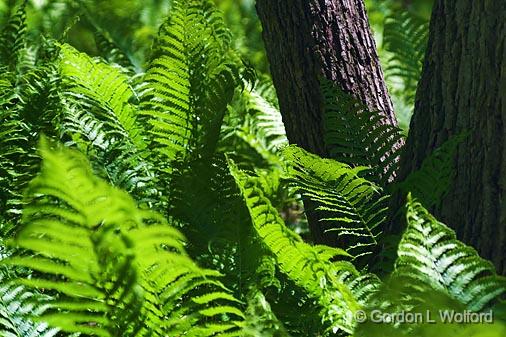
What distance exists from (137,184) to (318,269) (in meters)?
0.81

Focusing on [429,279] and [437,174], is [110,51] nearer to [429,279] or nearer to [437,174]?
[437,174]

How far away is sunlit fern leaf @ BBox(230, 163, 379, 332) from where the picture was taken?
2.08 m

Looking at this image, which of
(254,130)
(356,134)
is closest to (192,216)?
(356,134)

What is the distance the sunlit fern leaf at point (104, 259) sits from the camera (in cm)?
166

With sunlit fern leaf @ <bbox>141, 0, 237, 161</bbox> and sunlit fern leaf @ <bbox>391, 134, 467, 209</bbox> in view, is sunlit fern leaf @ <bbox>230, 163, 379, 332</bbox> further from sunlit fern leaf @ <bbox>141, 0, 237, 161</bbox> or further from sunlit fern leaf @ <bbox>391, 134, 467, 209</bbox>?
sunlit fern leaf @ <bbox>141, 0, 237, 161</bbox>

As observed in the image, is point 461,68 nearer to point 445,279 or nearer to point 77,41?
point 445,279

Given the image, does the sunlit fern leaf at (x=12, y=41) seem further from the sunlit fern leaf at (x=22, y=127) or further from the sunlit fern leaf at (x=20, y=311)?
the sunlit fern leaf at (x=20, y=311)

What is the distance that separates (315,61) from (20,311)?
1179 millimetres

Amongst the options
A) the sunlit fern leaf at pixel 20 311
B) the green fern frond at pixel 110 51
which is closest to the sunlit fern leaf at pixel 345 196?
the sunlit fern leaf at pixel 20 311

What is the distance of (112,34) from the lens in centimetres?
442

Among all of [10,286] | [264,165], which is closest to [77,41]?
[264,165]

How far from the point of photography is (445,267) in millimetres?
1921

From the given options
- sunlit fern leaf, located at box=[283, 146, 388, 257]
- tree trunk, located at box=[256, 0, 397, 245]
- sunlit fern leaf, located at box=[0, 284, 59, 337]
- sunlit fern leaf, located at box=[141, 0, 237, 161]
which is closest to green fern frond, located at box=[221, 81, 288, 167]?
sunlit fern leaf, located at box=[141, 0, 237, 161]

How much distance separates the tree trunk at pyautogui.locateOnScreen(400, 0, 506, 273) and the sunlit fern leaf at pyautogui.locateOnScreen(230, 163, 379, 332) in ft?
0.99
